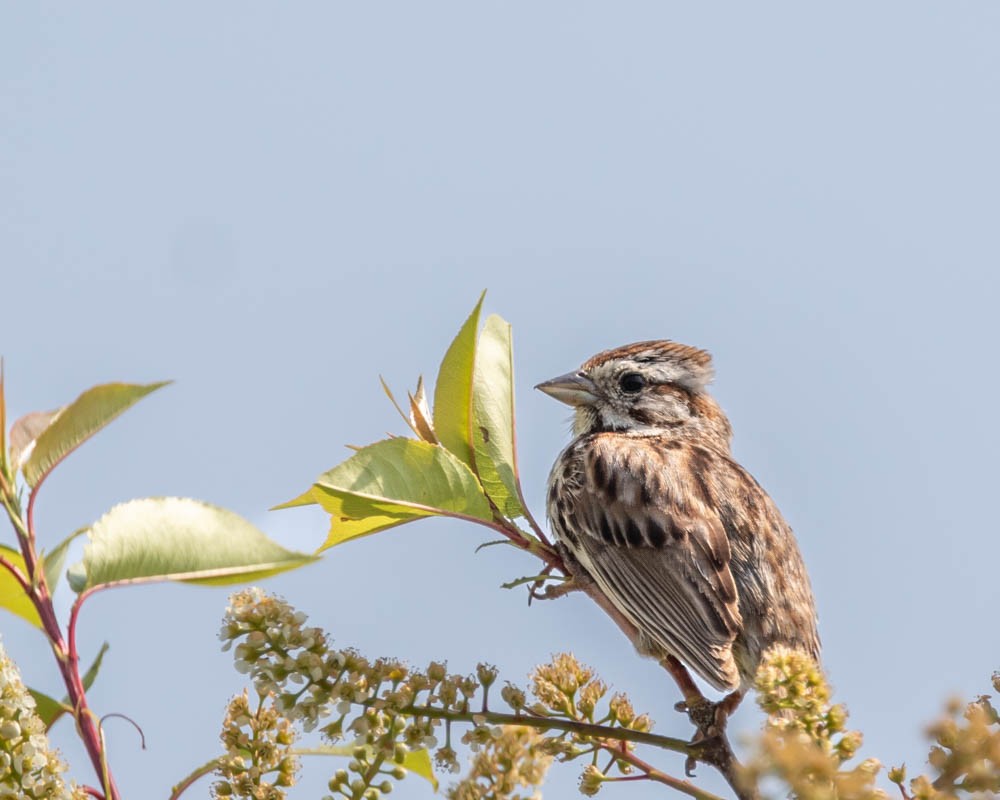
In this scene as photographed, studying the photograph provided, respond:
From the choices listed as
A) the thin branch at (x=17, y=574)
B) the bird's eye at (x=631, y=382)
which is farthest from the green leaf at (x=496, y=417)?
the bird's eye at (x=631, y=382)

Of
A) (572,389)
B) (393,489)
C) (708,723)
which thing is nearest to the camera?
(393,489)

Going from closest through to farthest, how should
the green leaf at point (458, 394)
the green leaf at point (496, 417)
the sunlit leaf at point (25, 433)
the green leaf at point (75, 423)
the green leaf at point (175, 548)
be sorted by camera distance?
1. the green leaf at point (175, 548)
2. the green leaf at point (75, 423)
3. the sunlit leaf at point (25, 433)
4. the green leaf at point (458, 394)
5. the green leaf at point (496, 417)

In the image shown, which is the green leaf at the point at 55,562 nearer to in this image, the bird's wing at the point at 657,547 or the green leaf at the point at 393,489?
the green leaf at the point at 393,489

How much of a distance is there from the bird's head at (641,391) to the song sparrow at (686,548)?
28 centimetres

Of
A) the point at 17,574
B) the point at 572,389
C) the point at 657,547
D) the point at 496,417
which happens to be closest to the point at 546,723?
the point at 496,417

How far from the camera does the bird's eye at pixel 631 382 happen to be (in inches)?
262

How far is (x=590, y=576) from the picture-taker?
4836 mm

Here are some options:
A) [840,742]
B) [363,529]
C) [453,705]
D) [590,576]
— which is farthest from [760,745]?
[590,576]

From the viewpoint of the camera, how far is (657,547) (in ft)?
17.3

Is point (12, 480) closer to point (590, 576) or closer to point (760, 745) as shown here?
point (760, 745)

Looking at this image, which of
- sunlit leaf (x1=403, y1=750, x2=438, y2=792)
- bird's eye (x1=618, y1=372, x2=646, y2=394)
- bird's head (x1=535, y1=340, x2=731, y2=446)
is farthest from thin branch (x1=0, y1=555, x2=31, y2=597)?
bird's eye (x1=618, y1=372, x2=646, y2=394)

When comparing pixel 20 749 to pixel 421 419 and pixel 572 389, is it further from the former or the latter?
pixel 572 389

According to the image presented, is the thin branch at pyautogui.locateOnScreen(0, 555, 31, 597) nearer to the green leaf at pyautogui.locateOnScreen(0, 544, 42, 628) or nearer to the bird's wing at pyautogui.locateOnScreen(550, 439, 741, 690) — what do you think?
the green leaf at pyautogui.locateOnScreen(0, 544, 42, 628)

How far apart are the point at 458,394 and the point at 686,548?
1.92 m
